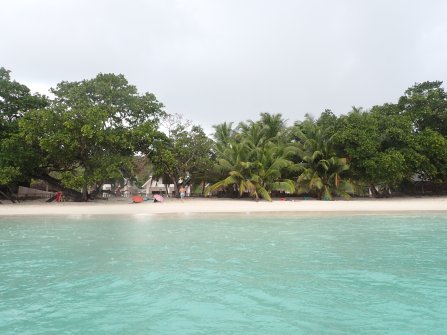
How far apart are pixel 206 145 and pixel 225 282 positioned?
24.1 m

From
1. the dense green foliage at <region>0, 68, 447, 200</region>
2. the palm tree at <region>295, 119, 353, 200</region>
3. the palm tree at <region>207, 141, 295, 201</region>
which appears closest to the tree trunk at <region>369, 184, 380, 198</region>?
the dense green foliage at <region>0, 68, 447, 200</region>

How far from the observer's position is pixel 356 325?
14.8 feet

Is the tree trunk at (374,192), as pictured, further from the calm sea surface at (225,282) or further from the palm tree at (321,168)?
the calm sea surface at (225,282)

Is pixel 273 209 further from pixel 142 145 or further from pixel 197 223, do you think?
pixel 142 145

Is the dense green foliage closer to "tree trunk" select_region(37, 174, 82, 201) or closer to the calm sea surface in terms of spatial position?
"tree trunk" select_region(37, 174, 82, 201)

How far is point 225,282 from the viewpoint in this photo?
21.5 ft

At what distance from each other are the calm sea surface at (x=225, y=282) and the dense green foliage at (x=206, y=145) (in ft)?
38.4

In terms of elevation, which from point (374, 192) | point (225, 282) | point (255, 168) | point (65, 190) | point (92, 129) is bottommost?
point (225, 282)

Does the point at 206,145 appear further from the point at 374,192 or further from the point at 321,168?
the point at 374,192

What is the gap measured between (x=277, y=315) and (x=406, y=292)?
2.45 m

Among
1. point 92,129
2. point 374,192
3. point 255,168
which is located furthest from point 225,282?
point 374,192

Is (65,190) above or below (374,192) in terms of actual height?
above

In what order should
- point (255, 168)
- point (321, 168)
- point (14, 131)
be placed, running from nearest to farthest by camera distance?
1. point (14, 131)
2. point (255, 168)
3. point (321, 168)

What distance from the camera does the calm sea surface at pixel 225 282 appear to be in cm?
469
